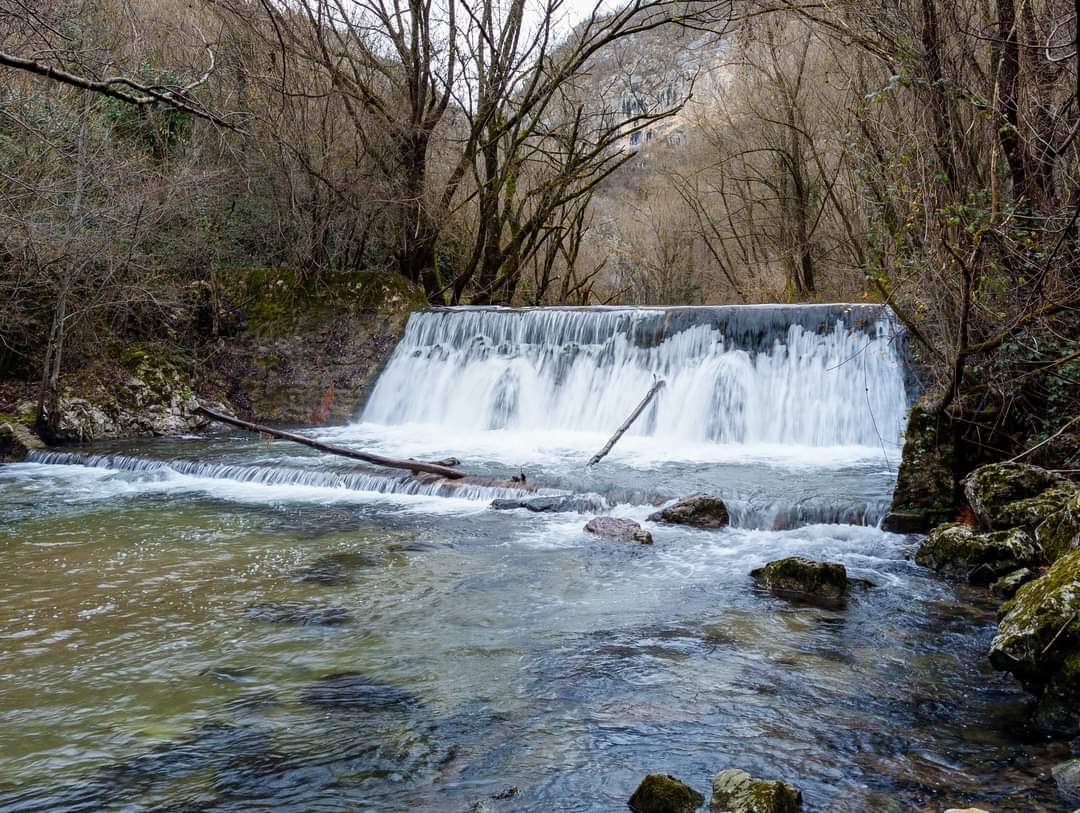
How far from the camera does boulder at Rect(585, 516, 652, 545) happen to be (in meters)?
7.91

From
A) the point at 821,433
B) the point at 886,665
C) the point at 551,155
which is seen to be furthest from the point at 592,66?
the point at 886,665

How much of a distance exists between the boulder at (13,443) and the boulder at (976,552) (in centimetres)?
1203

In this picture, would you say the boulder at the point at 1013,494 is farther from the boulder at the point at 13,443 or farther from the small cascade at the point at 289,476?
the boulder at the point at 13,443

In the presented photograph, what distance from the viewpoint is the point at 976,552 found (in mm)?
6758

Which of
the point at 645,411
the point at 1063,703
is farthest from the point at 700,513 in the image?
the point at 645,411

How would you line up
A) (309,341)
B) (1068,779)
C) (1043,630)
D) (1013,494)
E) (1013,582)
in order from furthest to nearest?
→ (309,341), (1013,494), (1013,582), (1043,630), (1068,779)

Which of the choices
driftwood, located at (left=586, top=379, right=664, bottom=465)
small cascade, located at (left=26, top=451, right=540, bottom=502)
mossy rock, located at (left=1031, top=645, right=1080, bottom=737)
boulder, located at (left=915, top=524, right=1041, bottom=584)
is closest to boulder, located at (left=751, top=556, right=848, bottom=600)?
boulder, located at (left=915, top=524, right=1041, bottom=584)

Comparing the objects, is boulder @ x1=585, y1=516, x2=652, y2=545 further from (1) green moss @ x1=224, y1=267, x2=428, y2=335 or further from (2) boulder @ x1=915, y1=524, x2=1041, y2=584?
(1) green moss @ x1=224, y1=267, x2=428, y2=335

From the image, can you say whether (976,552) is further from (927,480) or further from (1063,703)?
(1063,703)

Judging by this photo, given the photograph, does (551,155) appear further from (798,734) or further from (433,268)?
(798,734)

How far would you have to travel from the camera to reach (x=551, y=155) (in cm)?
1930

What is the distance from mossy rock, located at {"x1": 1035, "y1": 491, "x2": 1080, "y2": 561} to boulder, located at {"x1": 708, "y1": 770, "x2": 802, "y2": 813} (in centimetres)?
325

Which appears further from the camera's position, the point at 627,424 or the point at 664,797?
the point at 627,424

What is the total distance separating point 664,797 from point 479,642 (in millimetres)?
2251
